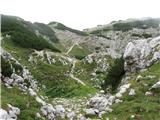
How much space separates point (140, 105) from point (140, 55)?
15411 mm

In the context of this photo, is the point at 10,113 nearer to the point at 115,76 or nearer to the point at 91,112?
the point at 91,112

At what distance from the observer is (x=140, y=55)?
155ft

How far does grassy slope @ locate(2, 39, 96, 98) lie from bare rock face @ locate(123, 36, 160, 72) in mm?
8931

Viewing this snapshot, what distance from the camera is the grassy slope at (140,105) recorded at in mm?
31141

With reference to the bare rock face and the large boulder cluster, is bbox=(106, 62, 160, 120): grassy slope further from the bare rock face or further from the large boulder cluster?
the large boulder cluster

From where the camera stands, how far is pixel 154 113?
3117cm

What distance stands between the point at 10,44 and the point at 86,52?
60.8 m

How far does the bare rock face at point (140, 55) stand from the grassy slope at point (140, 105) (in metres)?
7.55

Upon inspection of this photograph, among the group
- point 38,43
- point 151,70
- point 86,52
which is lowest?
point 86,52

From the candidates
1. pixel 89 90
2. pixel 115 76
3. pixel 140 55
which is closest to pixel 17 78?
pixel 115 76

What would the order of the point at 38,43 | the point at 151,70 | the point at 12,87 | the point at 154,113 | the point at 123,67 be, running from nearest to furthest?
the point at 154,113 → the point at 12,87 → the point at 151,70 → the point at 123,67 → the point at 38,43

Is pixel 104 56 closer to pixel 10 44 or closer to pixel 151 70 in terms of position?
pixel 10 44

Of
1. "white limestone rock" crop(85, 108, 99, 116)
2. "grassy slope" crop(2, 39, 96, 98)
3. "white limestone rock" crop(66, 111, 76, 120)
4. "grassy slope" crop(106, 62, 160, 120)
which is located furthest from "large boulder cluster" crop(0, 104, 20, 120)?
"grassy slope" crop(2, 39, 96, 98)

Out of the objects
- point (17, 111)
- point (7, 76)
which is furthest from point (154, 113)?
point (7, 76)
